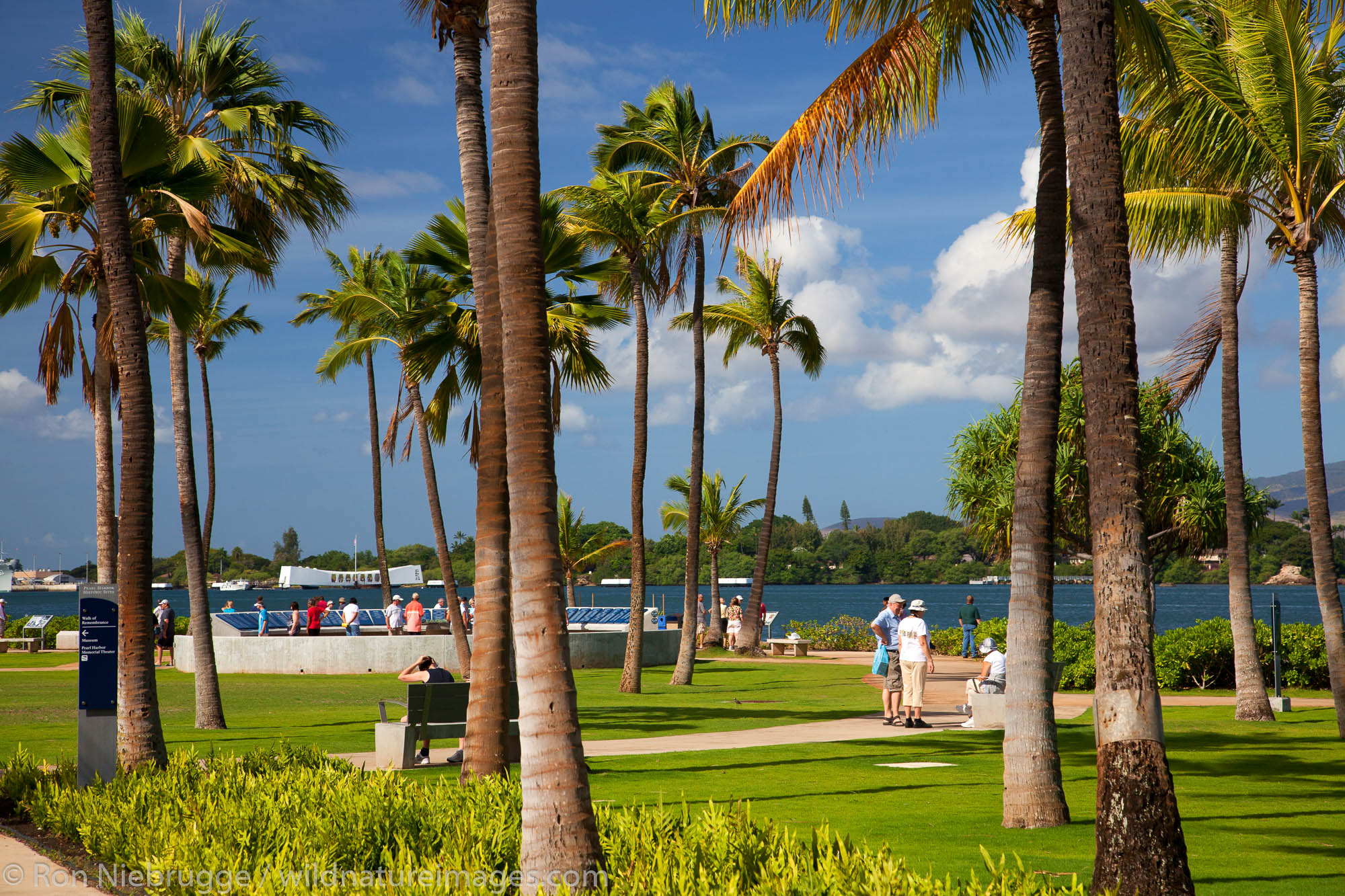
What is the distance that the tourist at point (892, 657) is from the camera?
15.8 m

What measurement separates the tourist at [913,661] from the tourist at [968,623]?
455 inches

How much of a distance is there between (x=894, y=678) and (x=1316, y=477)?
21.3 feet

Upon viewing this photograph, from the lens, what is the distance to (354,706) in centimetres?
1930

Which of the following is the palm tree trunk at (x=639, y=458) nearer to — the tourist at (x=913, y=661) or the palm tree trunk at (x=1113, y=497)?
the tourist at (x=913, y=661)

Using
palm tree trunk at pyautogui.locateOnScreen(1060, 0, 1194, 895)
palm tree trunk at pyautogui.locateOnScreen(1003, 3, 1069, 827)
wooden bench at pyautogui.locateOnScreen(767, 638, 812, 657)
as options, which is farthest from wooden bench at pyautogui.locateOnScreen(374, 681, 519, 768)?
wooden bench at pyautogui.locateOnScreen(767, 638, 812, 657)

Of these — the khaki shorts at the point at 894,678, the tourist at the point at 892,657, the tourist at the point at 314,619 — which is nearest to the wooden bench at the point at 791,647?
the tourist at the point at 314,619

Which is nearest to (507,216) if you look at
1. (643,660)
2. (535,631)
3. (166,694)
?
(535,631)

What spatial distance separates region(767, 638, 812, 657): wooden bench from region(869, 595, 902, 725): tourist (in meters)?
17.0

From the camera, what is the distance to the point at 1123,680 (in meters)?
5.87

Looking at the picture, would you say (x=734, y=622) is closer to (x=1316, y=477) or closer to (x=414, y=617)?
(x=414, y=617)

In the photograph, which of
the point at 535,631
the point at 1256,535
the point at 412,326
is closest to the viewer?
the point at 535,631

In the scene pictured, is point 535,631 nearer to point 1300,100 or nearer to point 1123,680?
point 1123,680

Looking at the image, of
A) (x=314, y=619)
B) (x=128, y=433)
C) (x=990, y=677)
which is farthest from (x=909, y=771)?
(x=314, y=619)

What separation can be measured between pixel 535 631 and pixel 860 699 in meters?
15.8
